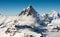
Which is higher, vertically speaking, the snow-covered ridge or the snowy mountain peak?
the snowy mountain peak

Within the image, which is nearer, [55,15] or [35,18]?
[35,18]

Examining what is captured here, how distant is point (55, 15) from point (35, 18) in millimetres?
74714

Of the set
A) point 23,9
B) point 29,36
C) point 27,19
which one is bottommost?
point 29,36

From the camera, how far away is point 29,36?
4100cm

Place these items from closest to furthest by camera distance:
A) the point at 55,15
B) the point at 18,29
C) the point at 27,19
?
the point at 18,29
the point at 27,19
the point at 55,15

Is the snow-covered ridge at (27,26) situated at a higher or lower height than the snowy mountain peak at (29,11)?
lower

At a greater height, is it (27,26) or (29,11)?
(29,11)

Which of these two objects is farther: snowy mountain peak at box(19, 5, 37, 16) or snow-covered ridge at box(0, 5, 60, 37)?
snowy mountain peak at box(19, 5, 37, 16)

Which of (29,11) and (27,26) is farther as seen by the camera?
(29,11)

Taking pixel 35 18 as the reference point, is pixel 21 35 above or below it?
below

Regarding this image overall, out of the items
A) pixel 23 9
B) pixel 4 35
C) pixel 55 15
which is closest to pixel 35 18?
pixel 23 9

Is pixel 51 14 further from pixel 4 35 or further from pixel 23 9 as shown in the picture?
pixel 4 35

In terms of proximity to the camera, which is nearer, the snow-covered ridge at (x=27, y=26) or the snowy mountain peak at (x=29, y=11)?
the snow-covered ridge at (x=27, y=26)

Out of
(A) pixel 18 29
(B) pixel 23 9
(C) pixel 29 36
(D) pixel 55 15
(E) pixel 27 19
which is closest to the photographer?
(C) pixel 29 36
